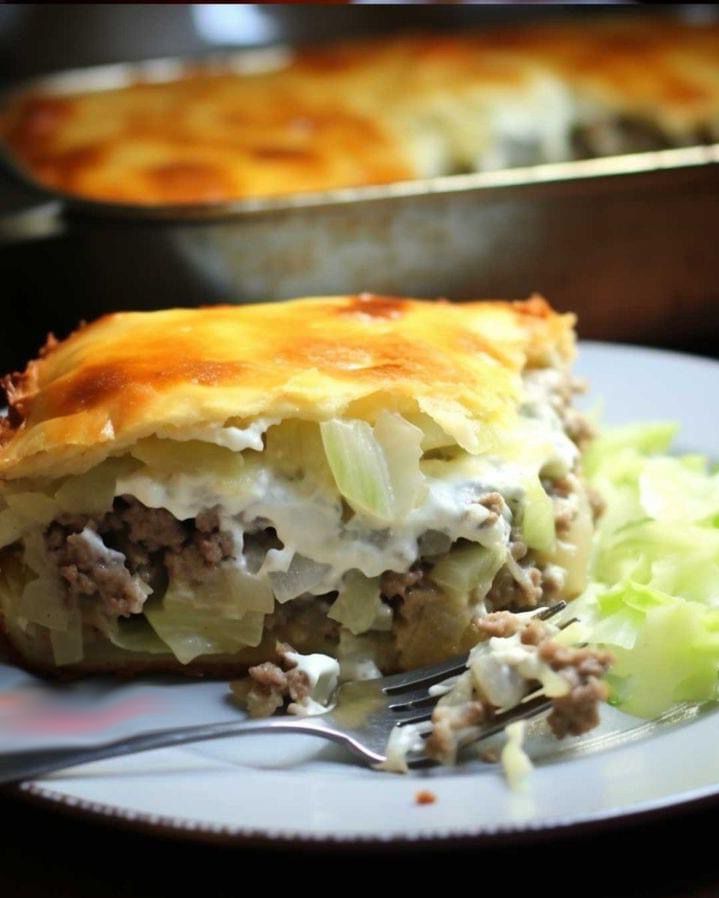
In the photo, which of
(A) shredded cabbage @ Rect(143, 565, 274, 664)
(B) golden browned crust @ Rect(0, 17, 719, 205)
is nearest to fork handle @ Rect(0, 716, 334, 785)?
(A) shredded cabbage @ Rect(143, 565, 274, 664)

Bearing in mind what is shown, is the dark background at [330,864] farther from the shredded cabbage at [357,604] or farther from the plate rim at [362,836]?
the shredded cabbage at [357,604]

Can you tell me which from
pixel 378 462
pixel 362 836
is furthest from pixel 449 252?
pixel 362 836

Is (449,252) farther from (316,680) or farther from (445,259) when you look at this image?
(316,680)

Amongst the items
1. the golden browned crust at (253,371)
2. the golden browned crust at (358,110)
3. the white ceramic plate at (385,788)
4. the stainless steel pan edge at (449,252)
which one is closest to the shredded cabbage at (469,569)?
the golden browned crust at (253,371)

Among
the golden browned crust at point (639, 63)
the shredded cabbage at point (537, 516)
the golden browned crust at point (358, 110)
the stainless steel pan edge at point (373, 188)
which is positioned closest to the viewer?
the shredded cabbage at point (537, 516)

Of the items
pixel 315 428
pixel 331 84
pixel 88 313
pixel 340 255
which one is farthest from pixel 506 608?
pixel 331 84

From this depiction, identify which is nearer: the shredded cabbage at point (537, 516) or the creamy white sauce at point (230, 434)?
the creamy white sauce at point (230, 434)
